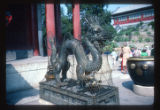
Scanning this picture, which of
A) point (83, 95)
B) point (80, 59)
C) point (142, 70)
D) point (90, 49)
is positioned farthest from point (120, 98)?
point (90, 49)

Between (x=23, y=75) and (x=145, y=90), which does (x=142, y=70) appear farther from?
(x=23, y=75)

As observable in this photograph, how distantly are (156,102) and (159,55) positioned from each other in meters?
0.70

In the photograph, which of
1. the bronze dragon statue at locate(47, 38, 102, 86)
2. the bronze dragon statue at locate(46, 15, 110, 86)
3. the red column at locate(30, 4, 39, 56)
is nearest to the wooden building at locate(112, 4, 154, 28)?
the red column at locate(30, 4, 39, 56)

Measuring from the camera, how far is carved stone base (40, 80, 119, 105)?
2650 mm

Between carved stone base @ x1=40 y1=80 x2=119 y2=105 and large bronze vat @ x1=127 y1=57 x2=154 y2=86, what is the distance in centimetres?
147

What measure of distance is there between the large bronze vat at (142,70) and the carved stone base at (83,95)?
1.47 meters

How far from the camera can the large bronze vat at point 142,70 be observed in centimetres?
402

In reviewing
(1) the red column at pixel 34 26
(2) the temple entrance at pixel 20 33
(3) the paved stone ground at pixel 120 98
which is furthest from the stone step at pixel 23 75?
(1) the red column at pixel 34 26

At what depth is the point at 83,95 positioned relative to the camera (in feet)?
9.00

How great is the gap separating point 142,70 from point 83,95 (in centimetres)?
223

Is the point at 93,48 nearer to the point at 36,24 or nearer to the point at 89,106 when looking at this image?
the point at 89,106

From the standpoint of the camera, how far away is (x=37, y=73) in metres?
5.59

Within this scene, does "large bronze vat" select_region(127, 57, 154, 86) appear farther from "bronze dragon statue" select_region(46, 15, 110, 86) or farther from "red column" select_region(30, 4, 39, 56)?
"red column" select_region(30, 4, 39, 56)

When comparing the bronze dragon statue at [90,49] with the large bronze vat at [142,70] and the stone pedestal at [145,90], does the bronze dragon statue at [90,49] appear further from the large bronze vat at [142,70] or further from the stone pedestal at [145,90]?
the stone pedestal at [145,90]
